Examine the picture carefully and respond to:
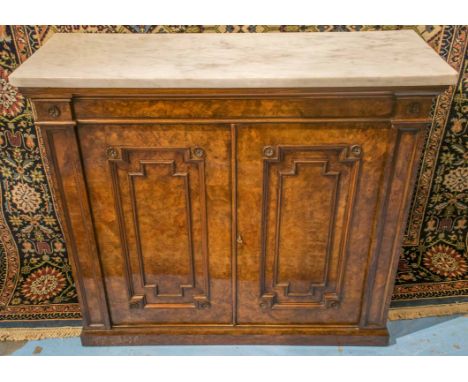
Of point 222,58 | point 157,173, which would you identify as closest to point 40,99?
point 157,173

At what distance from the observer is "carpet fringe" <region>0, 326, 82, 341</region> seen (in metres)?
2.26

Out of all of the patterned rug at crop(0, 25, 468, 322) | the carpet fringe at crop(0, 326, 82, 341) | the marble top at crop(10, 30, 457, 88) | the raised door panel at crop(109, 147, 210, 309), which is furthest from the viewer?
the carpet fringe at crop(0, 326, 82, 341)

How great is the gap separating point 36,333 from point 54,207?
627mm

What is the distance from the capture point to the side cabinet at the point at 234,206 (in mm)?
1700

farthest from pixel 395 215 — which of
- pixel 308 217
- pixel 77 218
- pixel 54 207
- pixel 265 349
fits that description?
pixel 54 207

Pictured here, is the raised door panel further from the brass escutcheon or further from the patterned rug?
the patterned rug

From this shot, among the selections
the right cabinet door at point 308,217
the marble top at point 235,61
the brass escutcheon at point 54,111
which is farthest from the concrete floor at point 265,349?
the marble top at point 235,61

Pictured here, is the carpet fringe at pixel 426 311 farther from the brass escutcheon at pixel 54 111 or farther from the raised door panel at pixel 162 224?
the brass escutcheon at pixel 54 111

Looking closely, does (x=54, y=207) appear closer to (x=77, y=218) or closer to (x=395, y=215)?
(x=77, y=218)

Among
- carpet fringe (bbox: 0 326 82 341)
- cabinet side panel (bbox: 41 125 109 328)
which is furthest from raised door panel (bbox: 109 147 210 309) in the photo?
carpet fringe (bbox: 0 326 82 341)

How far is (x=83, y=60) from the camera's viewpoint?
5.73 ft

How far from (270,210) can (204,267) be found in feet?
1.24

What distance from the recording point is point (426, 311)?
237 cm

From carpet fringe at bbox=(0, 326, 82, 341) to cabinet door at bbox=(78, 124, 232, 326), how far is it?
0.25 m
